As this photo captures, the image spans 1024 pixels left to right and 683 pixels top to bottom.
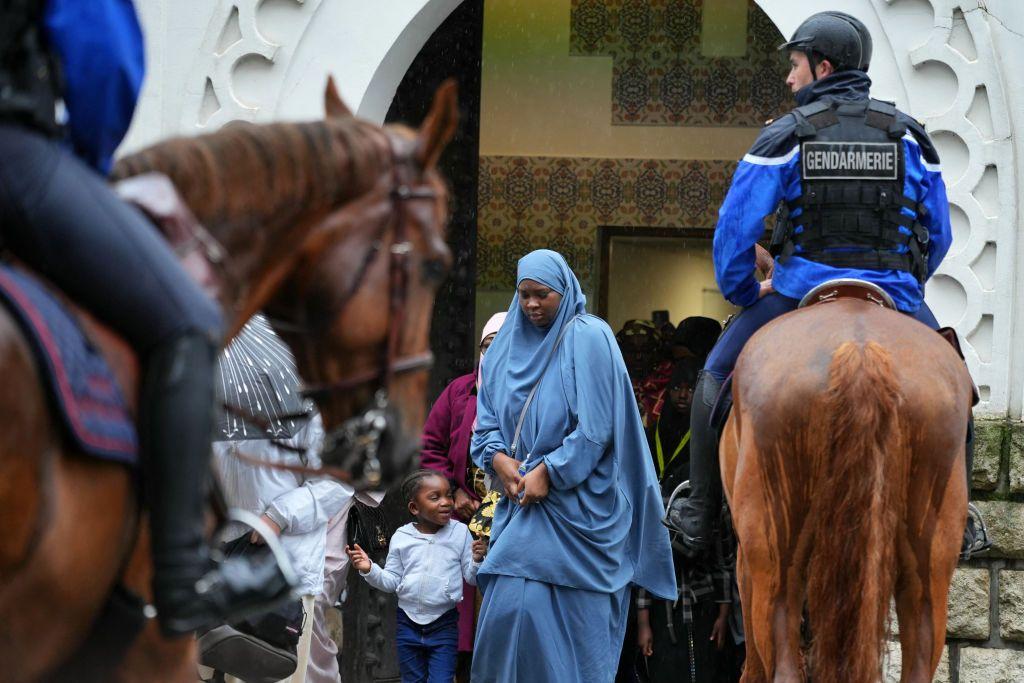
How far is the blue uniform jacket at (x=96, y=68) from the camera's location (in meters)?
2.91

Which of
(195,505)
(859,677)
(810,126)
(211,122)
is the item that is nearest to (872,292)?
(810,126)

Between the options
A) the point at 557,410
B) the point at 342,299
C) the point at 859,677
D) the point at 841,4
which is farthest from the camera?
the point at 841,4

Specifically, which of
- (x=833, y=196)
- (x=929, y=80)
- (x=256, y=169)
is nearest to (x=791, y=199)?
(x=833, y=196)

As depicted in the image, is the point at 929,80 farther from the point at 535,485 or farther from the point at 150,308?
the point at 150,308

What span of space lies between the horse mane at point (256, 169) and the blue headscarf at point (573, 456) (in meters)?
3.78

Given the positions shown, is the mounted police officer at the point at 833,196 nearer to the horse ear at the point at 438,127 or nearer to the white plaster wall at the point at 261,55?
the horse ear at the point at 438,127

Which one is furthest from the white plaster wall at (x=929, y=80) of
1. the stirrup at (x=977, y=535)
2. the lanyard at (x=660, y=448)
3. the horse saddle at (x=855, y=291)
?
the horse saddle at (x=855, y=291)

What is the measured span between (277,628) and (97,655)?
110 inches

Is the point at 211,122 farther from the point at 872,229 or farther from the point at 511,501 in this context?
the point at 872,229

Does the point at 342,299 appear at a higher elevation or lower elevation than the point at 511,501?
higher

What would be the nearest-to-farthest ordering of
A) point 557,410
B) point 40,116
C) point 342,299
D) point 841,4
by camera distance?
point 40,116 → point 342,299 → point 557,410 → point 841,4

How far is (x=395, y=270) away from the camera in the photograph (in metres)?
3.25

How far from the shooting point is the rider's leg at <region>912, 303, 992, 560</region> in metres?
5.75

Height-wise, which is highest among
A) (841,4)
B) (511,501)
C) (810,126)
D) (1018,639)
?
(841,4)
